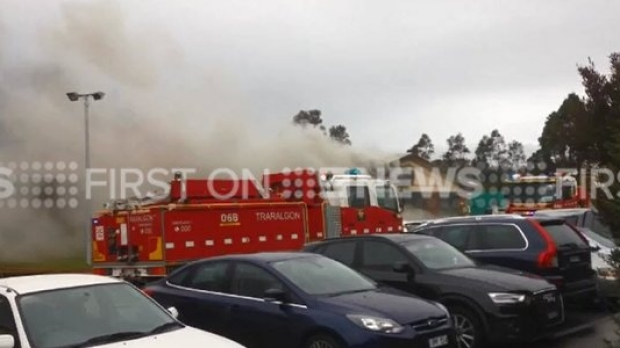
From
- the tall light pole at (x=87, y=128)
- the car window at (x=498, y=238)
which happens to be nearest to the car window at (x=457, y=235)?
the car window at (x=498, y=238)

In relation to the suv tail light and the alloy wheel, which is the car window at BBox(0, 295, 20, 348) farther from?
the suv tail light

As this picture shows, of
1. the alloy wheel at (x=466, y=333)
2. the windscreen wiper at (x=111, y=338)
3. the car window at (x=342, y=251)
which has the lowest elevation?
the alloy wheel at (x=466, y=333)

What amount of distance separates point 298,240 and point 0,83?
1043 inches

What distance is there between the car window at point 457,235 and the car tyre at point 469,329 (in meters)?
2.79

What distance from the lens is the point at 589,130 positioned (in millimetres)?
6156

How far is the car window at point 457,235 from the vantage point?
12188 mm

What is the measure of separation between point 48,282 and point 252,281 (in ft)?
8.23

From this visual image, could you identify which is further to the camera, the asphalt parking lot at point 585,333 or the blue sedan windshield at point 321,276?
the asphalt parking lot at point 585,333

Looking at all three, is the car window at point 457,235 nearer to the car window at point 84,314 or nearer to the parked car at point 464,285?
the parked car at point 464,285

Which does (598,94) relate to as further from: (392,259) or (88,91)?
(88,91)

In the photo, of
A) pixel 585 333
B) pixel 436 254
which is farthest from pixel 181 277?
pixel 585 333

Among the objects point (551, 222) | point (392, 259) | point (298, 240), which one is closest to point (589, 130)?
point (392, 259)

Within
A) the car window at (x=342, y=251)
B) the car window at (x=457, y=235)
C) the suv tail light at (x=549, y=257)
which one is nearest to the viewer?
the car window at (x=342, y=251)

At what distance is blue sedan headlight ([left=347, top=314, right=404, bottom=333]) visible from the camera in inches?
294
